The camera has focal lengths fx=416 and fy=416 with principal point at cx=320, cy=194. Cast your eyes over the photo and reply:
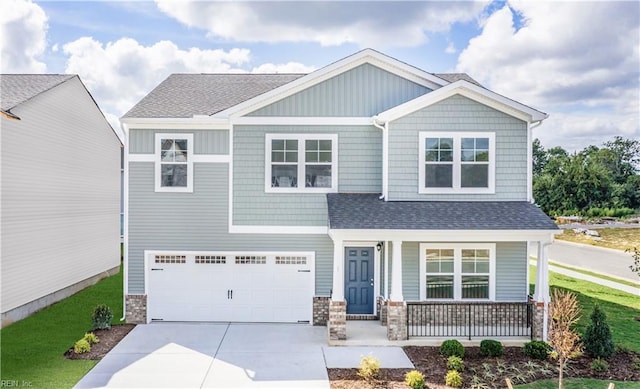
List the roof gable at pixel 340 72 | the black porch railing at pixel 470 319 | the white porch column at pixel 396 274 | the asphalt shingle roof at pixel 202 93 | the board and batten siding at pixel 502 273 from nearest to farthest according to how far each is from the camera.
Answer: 1. the white porch column at pixel 396 274
2. the black porch railing at pixel 470 319
3. the board and batten siding at pixel 502 273
4. the roof gable at pixel 340 72
5. the asphalt shingle roof at pixel 202 93

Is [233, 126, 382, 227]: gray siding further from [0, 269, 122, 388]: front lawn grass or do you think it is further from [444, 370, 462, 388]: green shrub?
[0, 269, 122, 388]: front lawn grass

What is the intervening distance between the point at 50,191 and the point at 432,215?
12368mm

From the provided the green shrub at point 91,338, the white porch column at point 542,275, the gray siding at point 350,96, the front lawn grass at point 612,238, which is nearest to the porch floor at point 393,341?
the white porch column at point 542,275

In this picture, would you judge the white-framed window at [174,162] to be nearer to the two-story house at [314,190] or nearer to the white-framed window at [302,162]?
the two-story house at [314,190]

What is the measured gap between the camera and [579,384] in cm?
814

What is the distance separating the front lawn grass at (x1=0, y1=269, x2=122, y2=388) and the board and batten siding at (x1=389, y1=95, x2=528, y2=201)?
28.7 feet

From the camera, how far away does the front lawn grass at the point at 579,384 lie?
26.3 feet

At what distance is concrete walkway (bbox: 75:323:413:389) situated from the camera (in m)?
8.33

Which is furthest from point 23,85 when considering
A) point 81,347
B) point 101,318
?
point 81,347

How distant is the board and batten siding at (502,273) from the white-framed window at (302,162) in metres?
2.87

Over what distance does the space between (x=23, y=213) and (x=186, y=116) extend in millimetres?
5757

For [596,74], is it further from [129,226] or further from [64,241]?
[64,241]

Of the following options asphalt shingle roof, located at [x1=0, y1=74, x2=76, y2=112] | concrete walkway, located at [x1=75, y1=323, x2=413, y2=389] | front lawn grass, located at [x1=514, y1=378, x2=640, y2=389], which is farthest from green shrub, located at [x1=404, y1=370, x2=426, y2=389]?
asphalt shingle roof, located at [x1=0, y1=74, x2=76, y2=112]

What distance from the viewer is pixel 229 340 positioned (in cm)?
1077
